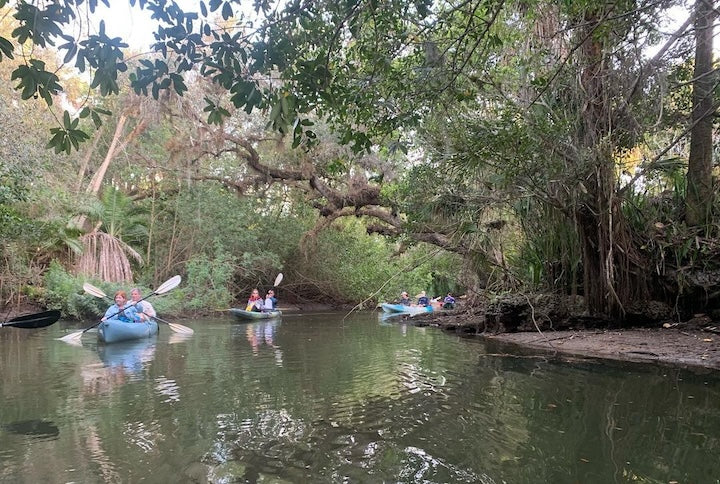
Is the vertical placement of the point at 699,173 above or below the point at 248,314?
above

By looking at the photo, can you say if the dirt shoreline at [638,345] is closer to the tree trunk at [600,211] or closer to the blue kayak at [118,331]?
the tree trunk at [600,211]

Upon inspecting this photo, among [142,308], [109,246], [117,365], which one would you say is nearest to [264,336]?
[142,308]

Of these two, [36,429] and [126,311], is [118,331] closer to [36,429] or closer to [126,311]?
[126,311]

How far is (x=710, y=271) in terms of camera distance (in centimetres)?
807

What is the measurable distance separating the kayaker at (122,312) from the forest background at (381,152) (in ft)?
9.17

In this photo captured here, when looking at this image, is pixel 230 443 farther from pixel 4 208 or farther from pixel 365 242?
pixel 365 242

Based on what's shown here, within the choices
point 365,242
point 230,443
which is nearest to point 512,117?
point 230,443

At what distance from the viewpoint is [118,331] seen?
9969 mm

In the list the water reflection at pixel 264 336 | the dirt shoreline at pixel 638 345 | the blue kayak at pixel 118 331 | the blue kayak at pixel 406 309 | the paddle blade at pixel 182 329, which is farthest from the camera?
the blue kayak at pixel 406 309

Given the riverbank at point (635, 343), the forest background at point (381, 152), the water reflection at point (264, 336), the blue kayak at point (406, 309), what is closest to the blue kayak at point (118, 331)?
the water reflection at point (264, 336)

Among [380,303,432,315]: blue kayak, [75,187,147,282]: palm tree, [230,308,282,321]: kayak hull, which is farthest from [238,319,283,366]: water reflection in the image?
[75,187,147,282]: palm tree

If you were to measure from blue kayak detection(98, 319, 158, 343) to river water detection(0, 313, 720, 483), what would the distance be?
5.61ft

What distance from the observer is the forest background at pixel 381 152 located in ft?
10.6

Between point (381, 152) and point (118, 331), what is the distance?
20.0 ft
